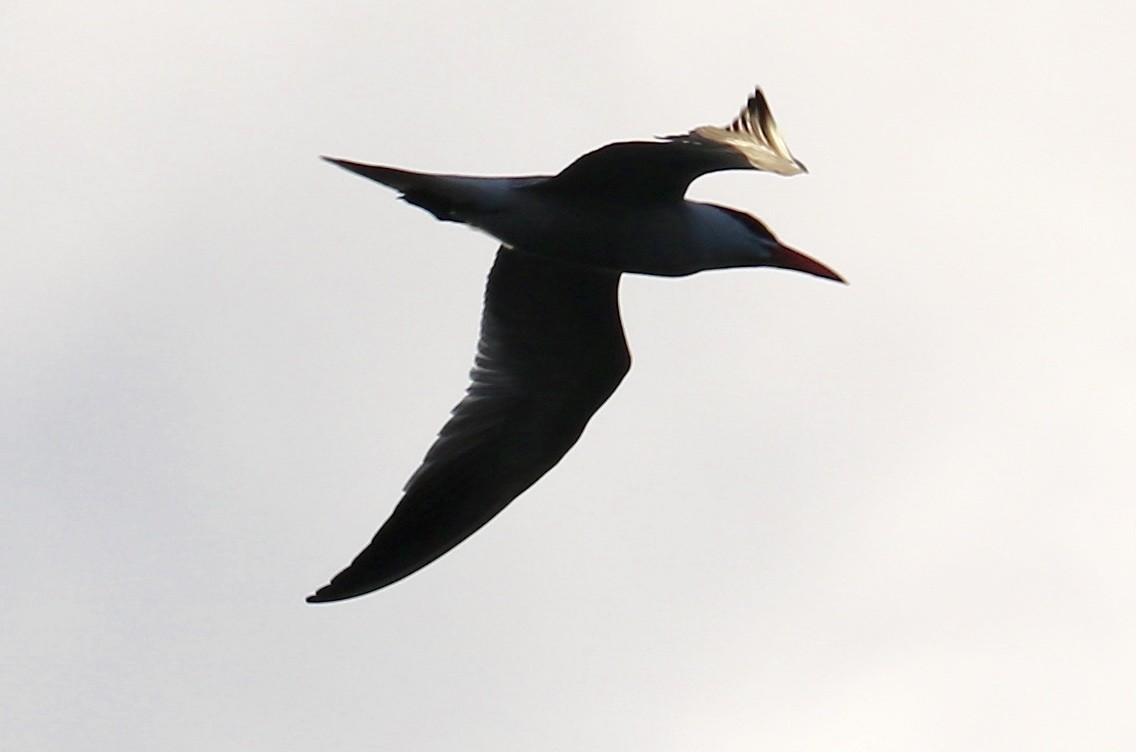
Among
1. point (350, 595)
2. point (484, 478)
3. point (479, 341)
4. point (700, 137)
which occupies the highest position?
point (700, 137)

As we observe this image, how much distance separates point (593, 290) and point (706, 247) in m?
1.16

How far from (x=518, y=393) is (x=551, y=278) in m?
0.76

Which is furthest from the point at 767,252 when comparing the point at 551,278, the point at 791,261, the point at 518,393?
the point at 518,393

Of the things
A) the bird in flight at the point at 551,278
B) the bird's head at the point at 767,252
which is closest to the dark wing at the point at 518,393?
the bird in flight at the point at 551,278

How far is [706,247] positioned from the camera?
9250 mm

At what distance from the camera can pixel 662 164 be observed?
28.4 feet

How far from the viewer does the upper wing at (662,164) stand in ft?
27.4

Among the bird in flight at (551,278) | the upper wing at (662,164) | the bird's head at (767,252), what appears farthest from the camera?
the bird's head at (767,252)

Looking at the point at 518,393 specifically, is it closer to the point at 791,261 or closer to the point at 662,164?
the point at 791,261

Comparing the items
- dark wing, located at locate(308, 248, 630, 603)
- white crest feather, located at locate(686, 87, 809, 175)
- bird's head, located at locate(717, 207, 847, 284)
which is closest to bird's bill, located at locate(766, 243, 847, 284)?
bird's head, located at locate(717, 207, 847, 284)

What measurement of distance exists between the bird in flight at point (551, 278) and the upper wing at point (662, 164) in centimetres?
1

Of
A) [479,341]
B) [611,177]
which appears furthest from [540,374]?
[611,177]

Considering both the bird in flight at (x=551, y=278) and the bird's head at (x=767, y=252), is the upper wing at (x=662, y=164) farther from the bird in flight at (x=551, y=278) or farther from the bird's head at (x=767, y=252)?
the bird's head at (x=767, y=252)

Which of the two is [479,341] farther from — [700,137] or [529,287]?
[700,137]
